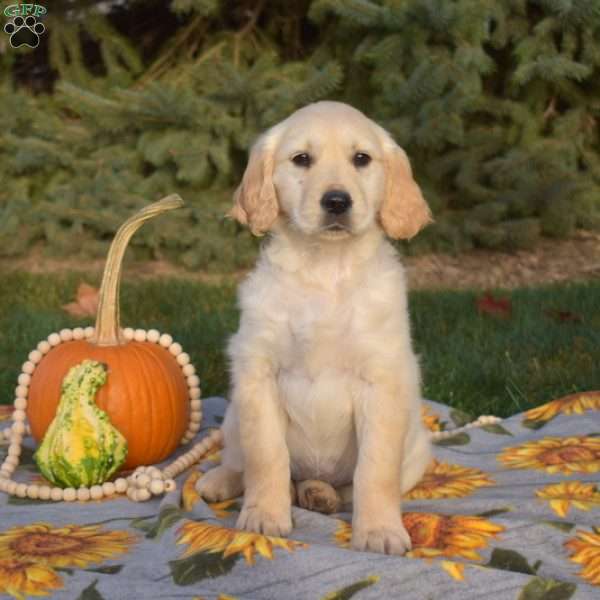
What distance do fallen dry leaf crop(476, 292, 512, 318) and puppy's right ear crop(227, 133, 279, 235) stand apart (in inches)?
96.8

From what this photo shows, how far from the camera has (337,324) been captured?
2447 mm

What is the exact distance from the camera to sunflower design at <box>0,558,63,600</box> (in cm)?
198

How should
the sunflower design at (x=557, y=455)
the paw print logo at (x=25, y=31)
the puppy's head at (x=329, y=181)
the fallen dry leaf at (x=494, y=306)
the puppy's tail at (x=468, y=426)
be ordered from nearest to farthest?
the puppy's head at (x=329, y=181)
the sunflower design at (x=557, y=455)
the puppy's tail at (x=468, y=426)
the fallen dry leaf at (x=494, y=306)
the paw print logo at (x=25, y=31)

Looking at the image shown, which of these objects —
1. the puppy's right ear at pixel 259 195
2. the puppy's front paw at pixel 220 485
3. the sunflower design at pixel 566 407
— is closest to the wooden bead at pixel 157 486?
the puppy's front paw at pixel 220 485

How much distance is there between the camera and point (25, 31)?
6.29 metres

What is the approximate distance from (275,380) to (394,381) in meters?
0.33

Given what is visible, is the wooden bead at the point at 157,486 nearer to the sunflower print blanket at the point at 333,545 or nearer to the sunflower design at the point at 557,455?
the sunflower print blanket at the point at 333,545

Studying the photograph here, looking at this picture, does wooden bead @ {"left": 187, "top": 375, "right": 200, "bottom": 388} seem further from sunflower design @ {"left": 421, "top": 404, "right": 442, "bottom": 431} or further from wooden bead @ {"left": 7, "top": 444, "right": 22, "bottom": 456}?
sunflower design @ {"left": 421, "top": 404, "right": 442, "bottom": 431}

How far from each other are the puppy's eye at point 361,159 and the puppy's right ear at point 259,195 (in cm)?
24

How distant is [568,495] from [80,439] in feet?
4.59

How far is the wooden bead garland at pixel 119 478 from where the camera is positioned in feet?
8.77

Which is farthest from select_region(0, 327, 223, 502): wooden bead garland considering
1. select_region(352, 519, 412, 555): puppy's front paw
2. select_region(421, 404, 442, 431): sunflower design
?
select_region(421, 404, 442, 431): sunflower design

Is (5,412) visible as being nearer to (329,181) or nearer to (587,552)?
(329,181)

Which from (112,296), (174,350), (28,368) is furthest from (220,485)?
(28,368)
